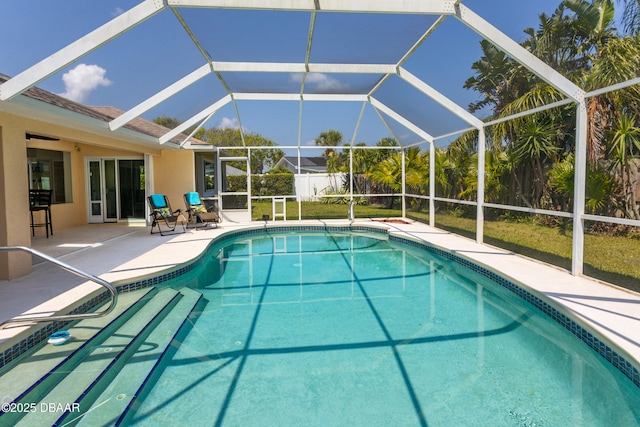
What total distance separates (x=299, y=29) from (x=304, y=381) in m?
5.27

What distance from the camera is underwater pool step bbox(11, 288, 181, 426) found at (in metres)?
2.71

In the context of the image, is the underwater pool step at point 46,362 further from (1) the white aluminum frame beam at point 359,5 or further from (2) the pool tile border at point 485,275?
(1) the white aluminum frame beam at point 359,5

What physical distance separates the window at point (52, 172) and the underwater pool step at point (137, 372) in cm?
711

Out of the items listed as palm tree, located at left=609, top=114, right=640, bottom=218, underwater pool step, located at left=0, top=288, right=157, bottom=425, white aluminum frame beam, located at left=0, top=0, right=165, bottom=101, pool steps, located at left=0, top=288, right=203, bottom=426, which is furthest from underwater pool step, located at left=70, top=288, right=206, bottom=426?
palm tree, located at left=609, top=114, right=640, bottom=218

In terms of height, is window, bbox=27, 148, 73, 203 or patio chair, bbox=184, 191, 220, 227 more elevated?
window, bbox=27, 148, 73, 203

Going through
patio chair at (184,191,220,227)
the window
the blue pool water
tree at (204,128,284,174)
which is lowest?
the blue pool water

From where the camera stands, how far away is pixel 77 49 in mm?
4570

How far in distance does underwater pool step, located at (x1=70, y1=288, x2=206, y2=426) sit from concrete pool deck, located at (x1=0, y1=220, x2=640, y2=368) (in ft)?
2.98

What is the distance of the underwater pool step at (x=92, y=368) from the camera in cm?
271

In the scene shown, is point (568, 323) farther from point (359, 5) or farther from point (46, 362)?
point (46, 362)

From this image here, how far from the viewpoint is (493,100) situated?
11.5 meters

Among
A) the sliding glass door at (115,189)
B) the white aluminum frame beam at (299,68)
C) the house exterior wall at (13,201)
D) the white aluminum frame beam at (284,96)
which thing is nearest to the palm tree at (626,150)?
the white aluminum frame beam at (299,68)

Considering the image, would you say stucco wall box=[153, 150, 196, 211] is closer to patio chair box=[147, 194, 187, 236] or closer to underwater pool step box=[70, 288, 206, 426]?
patio chair box=[147, 194, 187, 236]

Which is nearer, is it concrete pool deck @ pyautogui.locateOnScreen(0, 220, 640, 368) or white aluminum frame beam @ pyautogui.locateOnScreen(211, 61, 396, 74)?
concrete pool deck @ pyautogui.locateOnScreen(0, 220, 640, 368)
